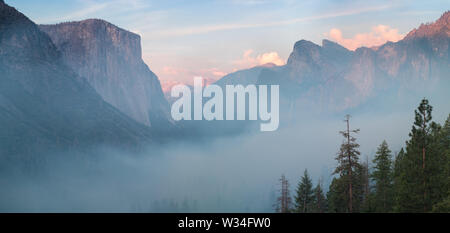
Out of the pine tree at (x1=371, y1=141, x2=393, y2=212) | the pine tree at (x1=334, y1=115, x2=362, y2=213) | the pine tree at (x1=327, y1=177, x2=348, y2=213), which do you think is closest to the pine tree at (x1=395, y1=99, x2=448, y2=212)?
the pine tree at (x1=334, y1=115, x2=362, y2=213)

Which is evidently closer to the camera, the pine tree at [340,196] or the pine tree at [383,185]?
the pine tree at [340,196]

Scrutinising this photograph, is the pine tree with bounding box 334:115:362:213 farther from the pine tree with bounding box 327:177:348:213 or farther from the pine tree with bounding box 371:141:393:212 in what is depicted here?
the pine tree with bounding box 371:141:393:212

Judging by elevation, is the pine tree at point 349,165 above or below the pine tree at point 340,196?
above

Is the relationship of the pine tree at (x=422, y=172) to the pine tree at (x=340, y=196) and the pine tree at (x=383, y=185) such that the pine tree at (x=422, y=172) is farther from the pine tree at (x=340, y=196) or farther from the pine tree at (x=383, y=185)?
the pine tree at (x=383, y=185)

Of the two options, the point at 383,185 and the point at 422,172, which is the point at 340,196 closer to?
the point at 422,172

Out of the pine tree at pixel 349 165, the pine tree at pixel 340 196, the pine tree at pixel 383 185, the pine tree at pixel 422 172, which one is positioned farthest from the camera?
Answer: the pine tree at pixel 383 185

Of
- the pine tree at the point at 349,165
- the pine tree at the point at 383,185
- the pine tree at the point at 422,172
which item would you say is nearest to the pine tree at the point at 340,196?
the pine tree at the point at 349,165

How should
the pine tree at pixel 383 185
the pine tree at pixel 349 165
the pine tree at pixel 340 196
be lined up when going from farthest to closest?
1. the pine tree at pixel 383 185
2. the pine tree at pixel 340 196
3. the pine tree at pixel 349 165

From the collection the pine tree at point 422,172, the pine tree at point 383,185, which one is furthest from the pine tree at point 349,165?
the pine tree at point 383,185

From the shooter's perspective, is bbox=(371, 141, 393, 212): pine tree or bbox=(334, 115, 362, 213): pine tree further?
bbox=(371, 141, 393, 212): pine tree

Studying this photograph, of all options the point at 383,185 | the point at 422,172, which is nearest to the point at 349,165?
the point at 422,172

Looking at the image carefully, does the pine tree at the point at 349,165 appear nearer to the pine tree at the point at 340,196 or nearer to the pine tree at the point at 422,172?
the pine tree at the point at 340,196
